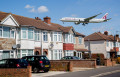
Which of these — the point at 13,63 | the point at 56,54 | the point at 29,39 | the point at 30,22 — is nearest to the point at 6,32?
the point at 29,39

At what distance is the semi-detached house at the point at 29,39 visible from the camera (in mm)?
25062

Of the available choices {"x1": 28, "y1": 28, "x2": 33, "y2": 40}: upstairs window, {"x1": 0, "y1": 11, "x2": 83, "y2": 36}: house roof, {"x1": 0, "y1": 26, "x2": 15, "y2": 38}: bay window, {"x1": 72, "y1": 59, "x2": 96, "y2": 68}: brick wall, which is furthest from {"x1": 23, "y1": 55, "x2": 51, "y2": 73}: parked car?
{"x1": 28, "y1": 28, "x2": 33, "y2": 40}: upstairs window

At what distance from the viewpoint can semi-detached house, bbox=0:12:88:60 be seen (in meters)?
25.1

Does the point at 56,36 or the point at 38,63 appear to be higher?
the point at 56,36

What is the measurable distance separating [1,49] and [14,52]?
2.41 m

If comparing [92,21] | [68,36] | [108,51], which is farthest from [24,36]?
[108,51]

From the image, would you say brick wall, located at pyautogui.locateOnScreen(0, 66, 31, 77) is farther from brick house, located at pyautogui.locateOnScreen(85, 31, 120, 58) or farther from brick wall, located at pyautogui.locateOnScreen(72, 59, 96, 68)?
brick house, located at pyautogui.locateOnScreen(85, 31, 120, 58)

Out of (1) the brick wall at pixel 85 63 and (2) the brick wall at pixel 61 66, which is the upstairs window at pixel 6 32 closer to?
(2) the brick wall at pixel 61 66

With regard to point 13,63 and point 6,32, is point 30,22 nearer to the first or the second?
point 6,32

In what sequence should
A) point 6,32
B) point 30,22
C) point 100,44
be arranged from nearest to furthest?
point 6,32, point 30,22, point 100,44

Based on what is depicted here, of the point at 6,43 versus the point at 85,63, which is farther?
the point at 85,63

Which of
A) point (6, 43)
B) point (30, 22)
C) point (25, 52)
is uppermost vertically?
point (30, 22)

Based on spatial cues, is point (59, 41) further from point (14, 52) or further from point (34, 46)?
point (14, 52)

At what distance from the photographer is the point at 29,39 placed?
27.9 meters
